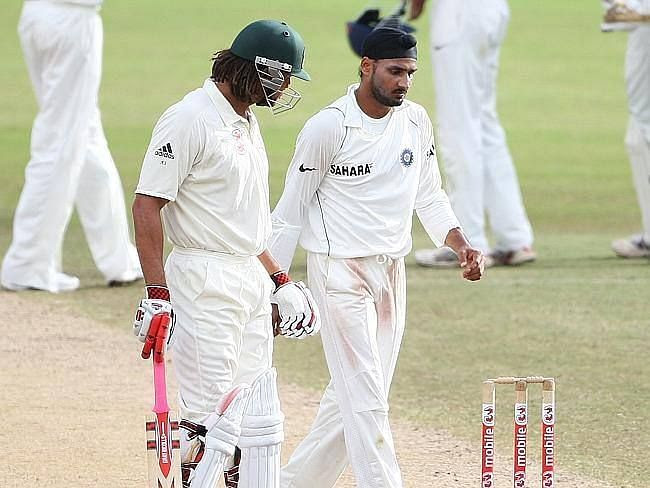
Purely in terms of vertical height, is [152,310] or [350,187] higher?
[350,187]

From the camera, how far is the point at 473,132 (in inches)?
447

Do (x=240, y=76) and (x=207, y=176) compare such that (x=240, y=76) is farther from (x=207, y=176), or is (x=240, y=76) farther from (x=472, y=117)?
(x=472, y=117)

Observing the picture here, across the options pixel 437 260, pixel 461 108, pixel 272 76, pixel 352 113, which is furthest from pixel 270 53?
pixel 437 260

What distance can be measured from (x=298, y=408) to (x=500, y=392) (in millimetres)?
1052

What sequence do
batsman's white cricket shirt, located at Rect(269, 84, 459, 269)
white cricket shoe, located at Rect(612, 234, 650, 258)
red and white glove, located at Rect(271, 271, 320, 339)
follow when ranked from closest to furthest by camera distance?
1. red and white glove, located at Rect(271, 271, 320, 339)
2. batsman's white cricket shirt, located at Rect(269, 84, 459, 269)
3. white cricket shoe, located at Rect(612, 234, 650, 258)

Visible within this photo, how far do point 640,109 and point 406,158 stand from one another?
6.14 meters

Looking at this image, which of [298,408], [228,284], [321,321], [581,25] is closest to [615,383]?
[298,408]

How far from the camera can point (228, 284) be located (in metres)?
5.39

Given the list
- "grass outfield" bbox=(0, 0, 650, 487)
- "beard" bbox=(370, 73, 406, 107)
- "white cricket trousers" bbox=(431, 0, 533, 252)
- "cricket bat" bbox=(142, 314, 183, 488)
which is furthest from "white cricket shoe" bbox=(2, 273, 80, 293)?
"cricket bat" bbox=(142, 314, 183, 488)

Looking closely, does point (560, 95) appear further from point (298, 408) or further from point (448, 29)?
point (298, 408)

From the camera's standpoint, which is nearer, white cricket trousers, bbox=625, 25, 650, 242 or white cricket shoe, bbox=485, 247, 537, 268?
white cricket shoe, bbox=485, 247, 537, 268

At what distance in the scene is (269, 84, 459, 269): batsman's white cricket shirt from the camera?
5.88 metres

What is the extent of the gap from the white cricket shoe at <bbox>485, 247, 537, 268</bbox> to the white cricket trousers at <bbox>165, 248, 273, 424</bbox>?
601cm

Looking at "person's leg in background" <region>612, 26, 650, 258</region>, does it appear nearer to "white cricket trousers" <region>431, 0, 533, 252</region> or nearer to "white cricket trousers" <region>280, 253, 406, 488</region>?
"white cricket trousers" <region>431, 0, 533, 252</region>
